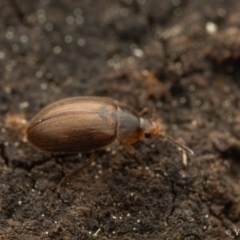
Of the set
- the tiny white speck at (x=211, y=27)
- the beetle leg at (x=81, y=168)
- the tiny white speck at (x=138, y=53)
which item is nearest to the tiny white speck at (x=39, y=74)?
the tiny white speck at (x=138, y=53)

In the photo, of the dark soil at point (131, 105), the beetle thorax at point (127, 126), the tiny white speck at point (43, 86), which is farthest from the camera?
the tiny white speck at point (43, 86)

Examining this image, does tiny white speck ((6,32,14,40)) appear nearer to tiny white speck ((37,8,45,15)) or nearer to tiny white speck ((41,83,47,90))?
tiny white speck ((37,8,45,15))

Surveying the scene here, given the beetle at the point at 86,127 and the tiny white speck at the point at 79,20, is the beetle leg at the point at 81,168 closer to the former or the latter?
the beetle at the point at 86,127

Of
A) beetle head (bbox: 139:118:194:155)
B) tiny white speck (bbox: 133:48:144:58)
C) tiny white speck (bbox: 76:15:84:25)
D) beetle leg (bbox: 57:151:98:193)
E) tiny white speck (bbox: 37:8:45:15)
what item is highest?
tiny white speck (bbox: 37:8:45:15)

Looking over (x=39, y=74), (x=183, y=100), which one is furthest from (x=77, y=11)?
(x=183, y=100)

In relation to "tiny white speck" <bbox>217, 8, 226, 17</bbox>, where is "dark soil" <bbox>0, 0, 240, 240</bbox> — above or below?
below

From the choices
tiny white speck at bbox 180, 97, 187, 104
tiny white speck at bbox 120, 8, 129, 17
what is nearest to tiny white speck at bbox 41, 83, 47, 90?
tiny white speck at bbox 120, 8, 129, 17

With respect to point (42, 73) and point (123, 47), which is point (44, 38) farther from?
point (123, 47)

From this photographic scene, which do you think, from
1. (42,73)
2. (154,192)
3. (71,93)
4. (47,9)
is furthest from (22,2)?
(154,192)
